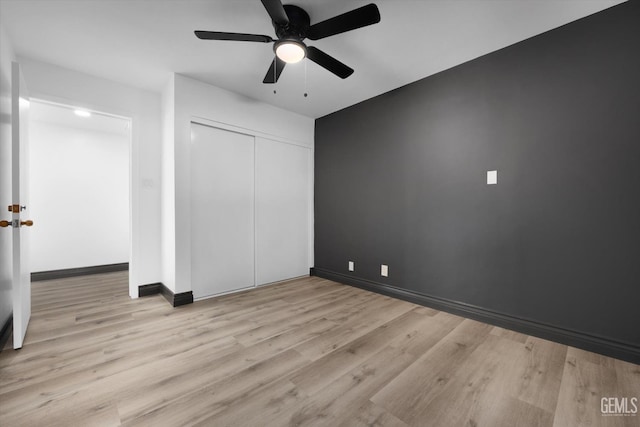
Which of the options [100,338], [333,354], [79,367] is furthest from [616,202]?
[100,338]

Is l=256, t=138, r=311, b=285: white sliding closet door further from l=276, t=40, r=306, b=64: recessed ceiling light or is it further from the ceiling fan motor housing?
the ceiling fan motor housing

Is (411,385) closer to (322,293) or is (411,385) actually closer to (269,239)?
(322,293)

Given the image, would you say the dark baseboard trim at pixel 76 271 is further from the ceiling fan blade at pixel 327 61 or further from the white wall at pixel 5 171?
the ceiling fan blade at pixel 327 61

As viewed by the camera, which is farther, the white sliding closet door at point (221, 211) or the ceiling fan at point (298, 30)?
the white sliding closet door at point (221, 211)

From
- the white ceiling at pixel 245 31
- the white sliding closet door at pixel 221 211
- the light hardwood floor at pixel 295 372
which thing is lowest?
the light hardwood floor at pixel 295 372

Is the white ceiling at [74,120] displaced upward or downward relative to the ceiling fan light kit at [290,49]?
upward

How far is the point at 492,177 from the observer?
2.29 metres

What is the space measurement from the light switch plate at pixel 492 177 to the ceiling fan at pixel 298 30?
5.17ft

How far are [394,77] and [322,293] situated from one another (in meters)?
2.58

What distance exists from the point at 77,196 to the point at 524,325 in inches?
236

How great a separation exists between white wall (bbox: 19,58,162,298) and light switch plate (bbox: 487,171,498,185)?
3563mm

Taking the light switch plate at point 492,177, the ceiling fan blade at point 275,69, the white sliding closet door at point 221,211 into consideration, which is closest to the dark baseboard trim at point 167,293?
the white sliding closet door at point 221,211

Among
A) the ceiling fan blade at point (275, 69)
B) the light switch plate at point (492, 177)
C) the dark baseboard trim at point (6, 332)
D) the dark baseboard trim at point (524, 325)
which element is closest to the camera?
the dark baseboard trim at point (524, 325)

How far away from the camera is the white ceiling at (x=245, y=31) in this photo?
180cm
